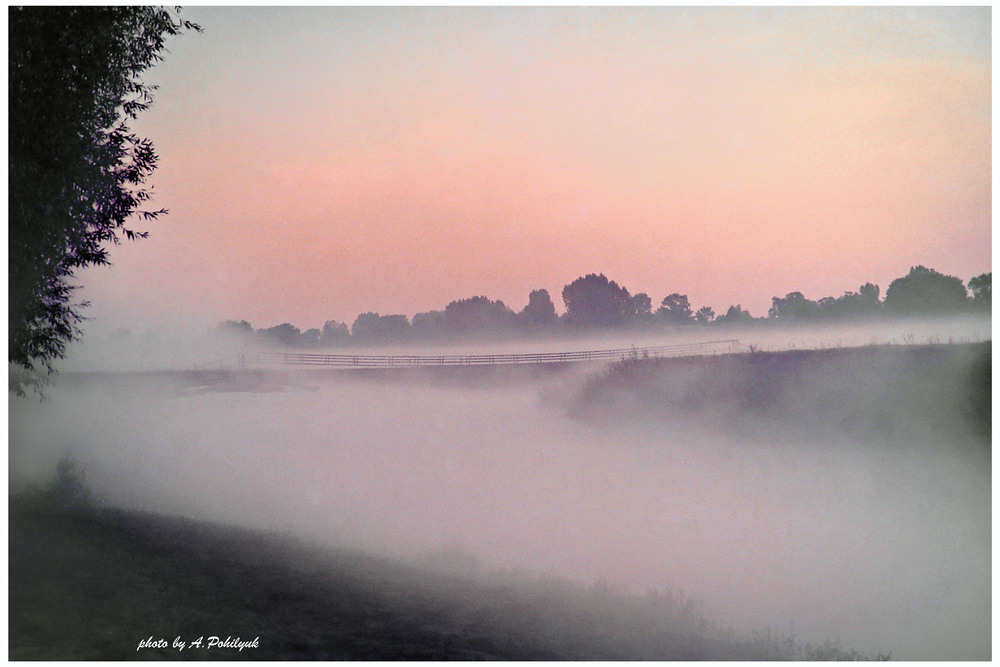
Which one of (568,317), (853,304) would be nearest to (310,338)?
(568,317)

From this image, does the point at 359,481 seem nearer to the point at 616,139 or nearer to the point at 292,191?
the point at 292,191

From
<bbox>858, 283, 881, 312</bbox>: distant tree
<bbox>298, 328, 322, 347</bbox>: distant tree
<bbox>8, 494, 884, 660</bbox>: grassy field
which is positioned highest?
<bbox>858, 283, 881, 312</bbox>: distant tree

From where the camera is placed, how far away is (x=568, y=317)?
1453cm

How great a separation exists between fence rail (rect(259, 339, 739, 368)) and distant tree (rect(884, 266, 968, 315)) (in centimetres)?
332

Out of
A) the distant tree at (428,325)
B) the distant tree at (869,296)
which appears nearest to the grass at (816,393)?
the distant tree at (869,296)

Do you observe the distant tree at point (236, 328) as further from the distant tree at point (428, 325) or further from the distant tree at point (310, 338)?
the distant tree at point (428, 325)

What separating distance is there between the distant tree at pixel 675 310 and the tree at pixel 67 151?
10.3 meters

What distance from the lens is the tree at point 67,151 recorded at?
995 cm

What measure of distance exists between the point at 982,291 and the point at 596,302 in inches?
272

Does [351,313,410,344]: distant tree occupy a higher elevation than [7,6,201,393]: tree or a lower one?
lower

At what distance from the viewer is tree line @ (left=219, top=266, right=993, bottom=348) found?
13975 millimetres

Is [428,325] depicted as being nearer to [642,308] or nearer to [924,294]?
[642,308]

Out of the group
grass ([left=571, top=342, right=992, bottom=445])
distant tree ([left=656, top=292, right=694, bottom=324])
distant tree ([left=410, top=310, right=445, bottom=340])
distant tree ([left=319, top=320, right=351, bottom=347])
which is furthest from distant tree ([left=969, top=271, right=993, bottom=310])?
distant tree ([left=319, top=320, right=351, bottom=347])

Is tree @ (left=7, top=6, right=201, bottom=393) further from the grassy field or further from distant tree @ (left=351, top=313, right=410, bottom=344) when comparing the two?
distant tree @ (left=351, top=313, right=410, bottom=344)
